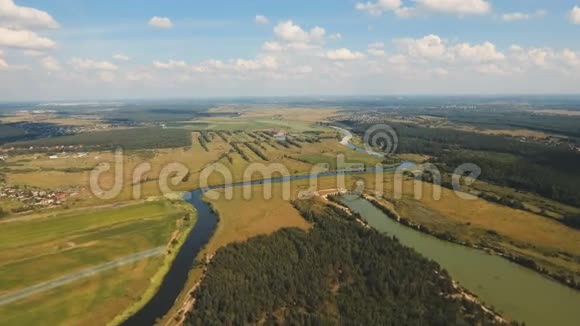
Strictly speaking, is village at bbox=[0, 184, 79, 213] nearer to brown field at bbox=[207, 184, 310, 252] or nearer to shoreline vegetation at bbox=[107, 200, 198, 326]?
shoreline vegetation at bbox=[107, 200, 198, 326]

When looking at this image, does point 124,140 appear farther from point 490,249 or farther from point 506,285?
point 506,285

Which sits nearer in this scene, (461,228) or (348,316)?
(348,316)

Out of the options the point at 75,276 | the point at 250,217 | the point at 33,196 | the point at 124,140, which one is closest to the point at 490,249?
the point at 250,217

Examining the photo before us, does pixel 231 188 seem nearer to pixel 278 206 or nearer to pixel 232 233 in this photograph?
pixel 278 206

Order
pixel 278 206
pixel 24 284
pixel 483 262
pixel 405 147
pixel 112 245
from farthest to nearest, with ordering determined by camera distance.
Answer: pixel 405 147
pixel 278 206
pixel 112 245
pixel 483 262
pixel 24 284

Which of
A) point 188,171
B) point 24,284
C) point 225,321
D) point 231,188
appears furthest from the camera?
point 188,171

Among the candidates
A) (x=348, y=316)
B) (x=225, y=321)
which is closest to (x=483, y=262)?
(x=348, y=316)
